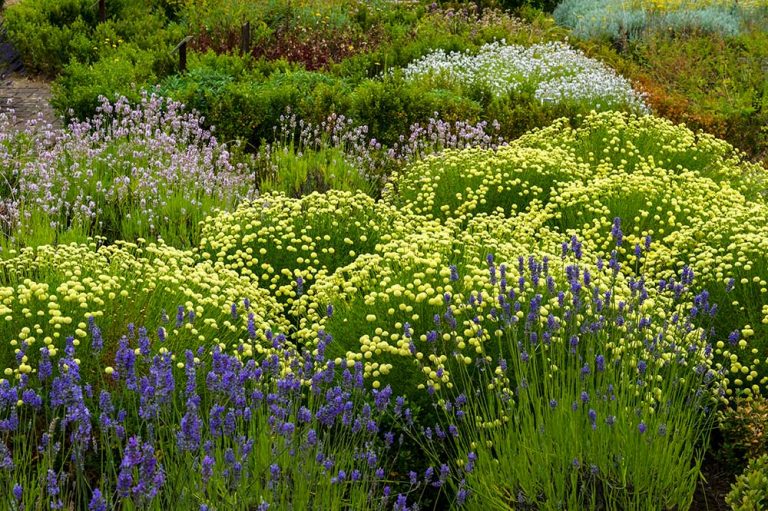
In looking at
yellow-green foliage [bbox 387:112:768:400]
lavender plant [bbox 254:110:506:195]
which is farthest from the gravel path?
yellow-green foliage [bbox 387:112:768:400]

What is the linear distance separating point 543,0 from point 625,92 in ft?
26.6

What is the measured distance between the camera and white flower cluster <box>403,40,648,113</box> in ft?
→ 35.4

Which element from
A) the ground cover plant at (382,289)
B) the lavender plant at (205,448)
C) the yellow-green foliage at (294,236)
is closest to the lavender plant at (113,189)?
the ground cover plant at (382,289)

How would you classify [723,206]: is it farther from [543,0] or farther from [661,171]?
[543,0]

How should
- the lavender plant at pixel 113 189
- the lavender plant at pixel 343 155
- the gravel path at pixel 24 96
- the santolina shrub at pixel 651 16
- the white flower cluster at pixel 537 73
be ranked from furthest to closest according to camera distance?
the santolina shrub at pixel 651 16 → the gravel path at pixel 24 96 → the white flower cluster at pixel 537 73 → the lavender plant at pixel 343 155 → the lavender plant at pixel 113 189

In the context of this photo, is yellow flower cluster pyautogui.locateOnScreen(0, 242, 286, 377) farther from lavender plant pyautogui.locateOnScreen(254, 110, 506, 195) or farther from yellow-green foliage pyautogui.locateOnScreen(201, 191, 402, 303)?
lavender plant pyautogui.locateOnScreen(254, 110, 506, 195)

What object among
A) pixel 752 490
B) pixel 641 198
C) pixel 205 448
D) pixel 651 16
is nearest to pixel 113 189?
pixel 641 198

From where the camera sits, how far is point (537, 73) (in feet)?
39.4

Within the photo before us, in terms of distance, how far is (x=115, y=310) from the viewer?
16.0 ft

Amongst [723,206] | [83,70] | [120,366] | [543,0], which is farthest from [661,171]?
[543,0]

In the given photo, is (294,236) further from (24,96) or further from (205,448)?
(24,96)

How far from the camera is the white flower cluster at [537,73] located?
10.8 metres

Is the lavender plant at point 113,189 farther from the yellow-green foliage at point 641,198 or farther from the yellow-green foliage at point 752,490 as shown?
the yellow-green foliage at point 752,490

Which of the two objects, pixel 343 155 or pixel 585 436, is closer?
pixel 585 436
